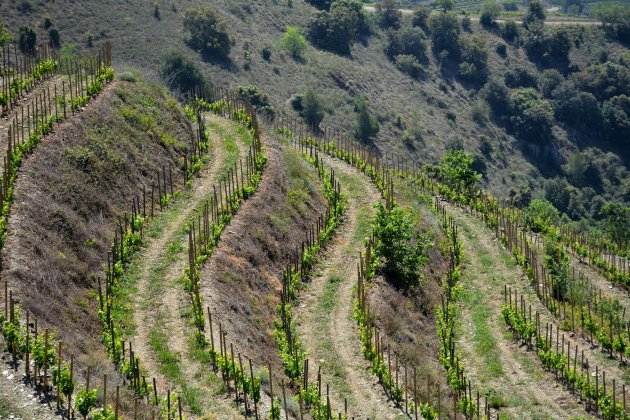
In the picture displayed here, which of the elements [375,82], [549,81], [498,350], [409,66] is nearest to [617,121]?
[549,81]

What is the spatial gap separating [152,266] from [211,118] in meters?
26.1

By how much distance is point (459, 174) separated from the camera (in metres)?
63.8

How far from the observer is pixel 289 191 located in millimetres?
48000

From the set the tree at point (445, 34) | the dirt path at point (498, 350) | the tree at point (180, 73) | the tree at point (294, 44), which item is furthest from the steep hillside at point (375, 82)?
the dirt path at point (498, 350)

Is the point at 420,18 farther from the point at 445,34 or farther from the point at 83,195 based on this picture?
the point at 83,195

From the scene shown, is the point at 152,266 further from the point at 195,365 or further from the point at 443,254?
the point at 443,254

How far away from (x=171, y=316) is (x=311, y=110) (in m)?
70.2

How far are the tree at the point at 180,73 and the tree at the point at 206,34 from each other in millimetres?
11331

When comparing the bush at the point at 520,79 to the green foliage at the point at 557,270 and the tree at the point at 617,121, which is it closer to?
the tree at the point at 617,121

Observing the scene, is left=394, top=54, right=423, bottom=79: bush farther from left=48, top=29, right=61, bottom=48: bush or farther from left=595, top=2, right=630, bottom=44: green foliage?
left=48, top=29, right=61, bottom=48: bush

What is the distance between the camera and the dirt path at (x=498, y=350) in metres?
33.5

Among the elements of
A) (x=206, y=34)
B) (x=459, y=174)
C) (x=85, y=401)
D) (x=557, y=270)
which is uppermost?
(x=206, y=34)

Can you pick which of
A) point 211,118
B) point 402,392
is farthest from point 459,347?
point 211,118

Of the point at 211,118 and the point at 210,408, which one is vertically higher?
the point at 211,118
